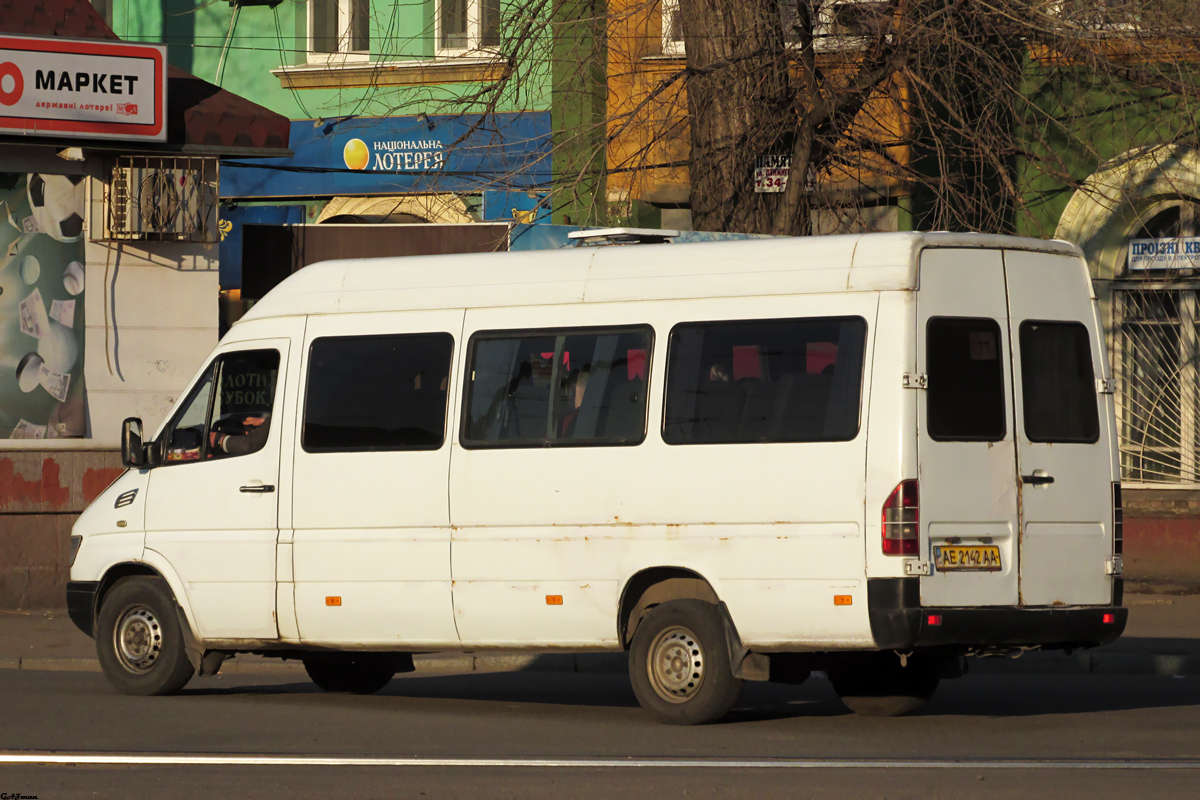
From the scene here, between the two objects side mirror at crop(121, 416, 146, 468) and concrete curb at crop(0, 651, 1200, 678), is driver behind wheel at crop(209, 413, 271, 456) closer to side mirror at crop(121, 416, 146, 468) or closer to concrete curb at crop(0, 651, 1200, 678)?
side mirror at crop(121, 416, 146, 468)

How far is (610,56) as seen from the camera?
17.6m

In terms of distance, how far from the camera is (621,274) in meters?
9.81

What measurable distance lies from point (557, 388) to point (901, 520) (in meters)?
2.14

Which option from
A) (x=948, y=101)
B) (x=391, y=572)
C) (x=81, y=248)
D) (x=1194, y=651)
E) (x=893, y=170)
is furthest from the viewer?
(x=81, y=248)

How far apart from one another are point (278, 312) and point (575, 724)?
10.5 ft

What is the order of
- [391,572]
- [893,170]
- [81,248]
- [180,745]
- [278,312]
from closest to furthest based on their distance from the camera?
1. [180,745]
2. [391,572]
3. [278,312]
4. [893,170]
5. [81,248]

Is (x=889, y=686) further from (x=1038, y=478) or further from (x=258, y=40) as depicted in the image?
(x=258, y=40)

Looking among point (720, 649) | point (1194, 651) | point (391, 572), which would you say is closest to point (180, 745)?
point (391, 572)

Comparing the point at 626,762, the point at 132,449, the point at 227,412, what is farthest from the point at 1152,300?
the point at 626,762

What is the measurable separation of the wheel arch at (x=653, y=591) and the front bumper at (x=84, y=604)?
371cm

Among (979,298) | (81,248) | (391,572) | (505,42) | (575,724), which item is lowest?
(575,724)

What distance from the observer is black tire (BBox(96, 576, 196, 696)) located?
11.0 meters

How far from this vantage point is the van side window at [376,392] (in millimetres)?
10188

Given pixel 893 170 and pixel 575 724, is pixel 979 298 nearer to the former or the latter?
pixel 575 724
